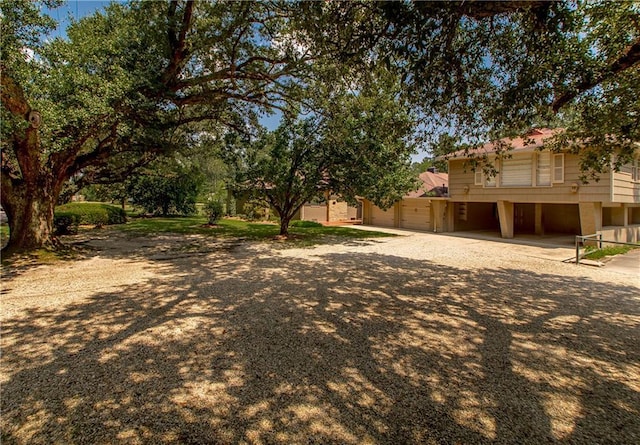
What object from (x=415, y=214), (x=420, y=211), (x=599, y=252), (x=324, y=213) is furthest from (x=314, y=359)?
(x=324, y=213)

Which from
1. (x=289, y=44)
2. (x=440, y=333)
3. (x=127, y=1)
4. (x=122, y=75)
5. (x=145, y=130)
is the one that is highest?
(x=127, y=1)

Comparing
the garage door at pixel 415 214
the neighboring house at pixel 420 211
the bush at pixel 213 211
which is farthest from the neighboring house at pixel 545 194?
the bush at pixel 213 211

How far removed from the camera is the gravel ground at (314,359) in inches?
101

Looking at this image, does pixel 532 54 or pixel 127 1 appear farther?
pixel 127 1

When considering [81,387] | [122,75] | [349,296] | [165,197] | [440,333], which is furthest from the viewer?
[165,197]

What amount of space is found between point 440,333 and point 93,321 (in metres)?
5.18

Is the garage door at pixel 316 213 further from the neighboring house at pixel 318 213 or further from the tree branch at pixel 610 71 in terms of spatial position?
the tree branch at pixel 610 71

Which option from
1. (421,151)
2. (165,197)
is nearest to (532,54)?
(421,151)

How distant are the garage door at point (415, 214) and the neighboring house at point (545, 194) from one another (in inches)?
56.1

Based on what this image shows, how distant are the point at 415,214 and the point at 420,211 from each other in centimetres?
46

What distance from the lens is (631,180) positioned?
1406 cm

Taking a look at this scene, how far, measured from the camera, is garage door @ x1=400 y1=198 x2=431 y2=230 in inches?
787

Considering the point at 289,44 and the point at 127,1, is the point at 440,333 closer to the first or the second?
the point at 289,44

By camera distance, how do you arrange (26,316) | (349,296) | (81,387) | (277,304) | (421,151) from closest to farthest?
(81,387)
(26,316)
(277,304)
(349,296)
(421,151)
